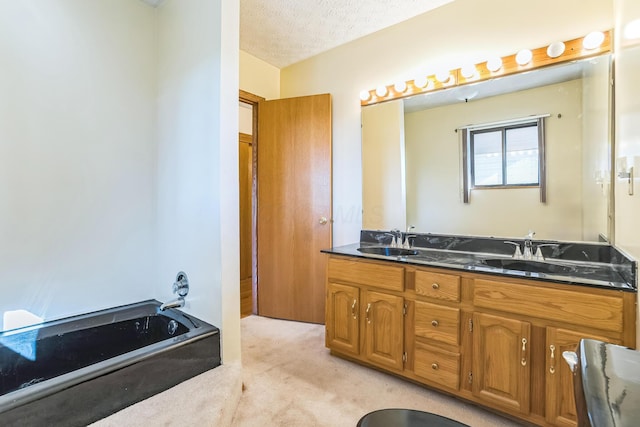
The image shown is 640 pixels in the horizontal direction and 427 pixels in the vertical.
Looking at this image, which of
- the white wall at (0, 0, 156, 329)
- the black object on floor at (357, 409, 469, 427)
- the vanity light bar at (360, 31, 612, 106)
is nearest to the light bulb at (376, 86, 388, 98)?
the vanity light bar at (360, 31, 612, 106)

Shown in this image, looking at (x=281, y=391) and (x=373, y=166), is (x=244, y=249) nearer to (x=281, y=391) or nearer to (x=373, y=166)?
(x=373, y=166)

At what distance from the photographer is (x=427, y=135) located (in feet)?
7.90

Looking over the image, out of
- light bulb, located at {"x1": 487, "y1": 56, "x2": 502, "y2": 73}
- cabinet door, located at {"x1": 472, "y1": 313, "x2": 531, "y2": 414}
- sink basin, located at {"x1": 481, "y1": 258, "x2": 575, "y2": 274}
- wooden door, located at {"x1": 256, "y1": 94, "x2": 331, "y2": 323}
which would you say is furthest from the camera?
wooden door, located at {"x1": 256, "y1": 94, "x2": 331, "y2": 323}

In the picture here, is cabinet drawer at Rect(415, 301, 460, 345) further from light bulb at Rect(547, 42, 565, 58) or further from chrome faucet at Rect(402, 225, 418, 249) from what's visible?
light bulb at Rect(547, 42, 565, 58)

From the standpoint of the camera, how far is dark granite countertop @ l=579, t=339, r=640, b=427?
41cm

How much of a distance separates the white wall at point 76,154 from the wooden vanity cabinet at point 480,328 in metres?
1.54

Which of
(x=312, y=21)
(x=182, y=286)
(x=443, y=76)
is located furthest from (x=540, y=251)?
(x=312, y=21)

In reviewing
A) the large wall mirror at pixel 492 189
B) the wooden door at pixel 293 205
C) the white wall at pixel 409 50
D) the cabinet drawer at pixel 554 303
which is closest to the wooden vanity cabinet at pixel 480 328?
the cabinet drawer at pixel 554 303

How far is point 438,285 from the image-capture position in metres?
1.74

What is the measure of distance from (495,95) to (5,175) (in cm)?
295

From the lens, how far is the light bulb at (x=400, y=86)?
2480 millimetres

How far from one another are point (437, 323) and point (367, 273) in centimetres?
51

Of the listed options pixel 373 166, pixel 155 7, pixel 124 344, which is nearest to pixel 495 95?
pixel 373 166

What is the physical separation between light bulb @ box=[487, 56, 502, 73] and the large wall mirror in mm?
76
